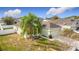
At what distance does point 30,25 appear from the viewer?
1154 mm

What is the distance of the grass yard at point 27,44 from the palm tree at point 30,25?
0.07m

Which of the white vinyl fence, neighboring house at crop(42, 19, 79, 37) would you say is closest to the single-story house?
neighboring house at crop(42, 19, 79, 37)

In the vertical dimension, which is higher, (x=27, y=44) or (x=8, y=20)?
(x=8, y=20)

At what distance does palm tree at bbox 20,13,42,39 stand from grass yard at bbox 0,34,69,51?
0.24ft

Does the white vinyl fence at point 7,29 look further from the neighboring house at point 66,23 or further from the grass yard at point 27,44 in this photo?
the neighboring house at point 66,23

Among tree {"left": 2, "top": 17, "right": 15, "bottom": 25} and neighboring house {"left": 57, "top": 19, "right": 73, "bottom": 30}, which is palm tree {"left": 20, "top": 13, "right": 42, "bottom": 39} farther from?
neighboring house {"left": 57, "top": 19, "right": 73, "bottom": 30}

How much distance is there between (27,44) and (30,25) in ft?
0.54

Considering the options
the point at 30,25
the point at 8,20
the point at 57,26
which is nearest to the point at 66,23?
the point at 57,26

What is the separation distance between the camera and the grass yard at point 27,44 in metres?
1.13

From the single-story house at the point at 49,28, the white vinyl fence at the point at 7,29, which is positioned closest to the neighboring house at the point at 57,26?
the single-story house at the point at 49,28

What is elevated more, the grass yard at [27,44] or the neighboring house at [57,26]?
the neighboring house at [57,26]

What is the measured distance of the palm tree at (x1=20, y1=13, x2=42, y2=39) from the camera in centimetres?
115

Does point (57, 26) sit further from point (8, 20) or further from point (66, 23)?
point (8, 20)
